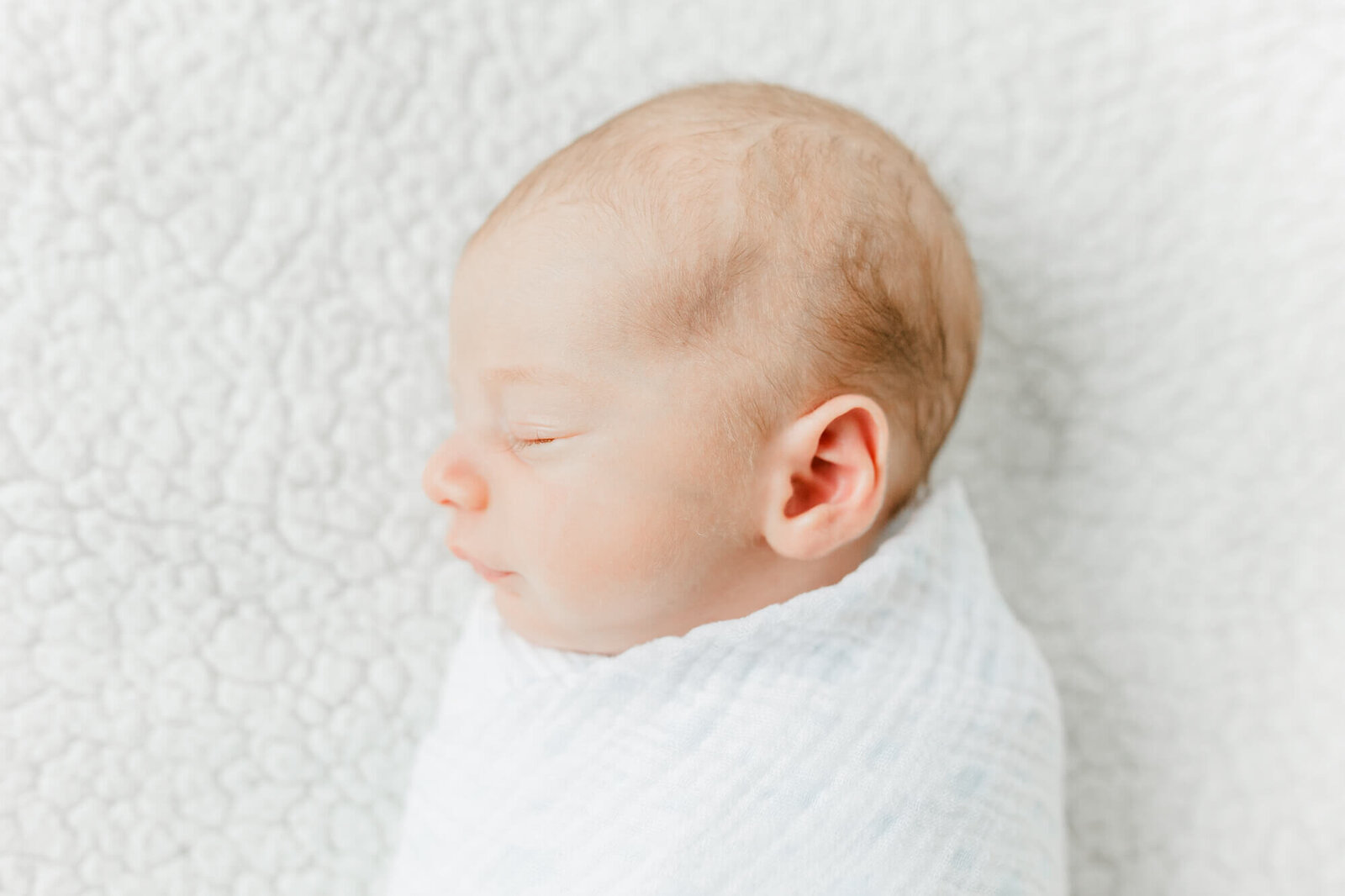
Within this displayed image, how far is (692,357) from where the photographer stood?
777 mm

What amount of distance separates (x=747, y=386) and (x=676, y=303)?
0.08 meters

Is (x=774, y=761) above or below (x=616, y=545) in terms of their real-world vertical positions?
below

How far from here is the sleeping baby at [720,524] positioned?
777 millimetres

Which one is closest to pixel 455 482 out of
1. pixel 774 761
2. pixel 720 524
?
pixel 720 524

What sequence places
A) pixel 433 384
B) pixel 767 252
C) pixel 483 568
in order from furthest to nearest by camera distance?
1. pixel 433 384
2. pixel 483 568
3. pixel 767 252

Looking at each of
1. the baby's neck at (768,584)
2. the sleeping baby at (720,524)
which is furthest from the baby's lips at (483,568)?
the baby's neck at (768,584)

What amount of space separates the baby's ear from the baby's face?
0.03 metres

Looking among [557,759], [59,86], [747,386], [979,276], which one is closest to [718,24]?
[979,276]

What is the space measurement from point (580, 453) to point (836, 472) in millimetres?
193

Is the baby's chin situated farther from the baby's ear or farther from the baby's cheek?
the baby's ear

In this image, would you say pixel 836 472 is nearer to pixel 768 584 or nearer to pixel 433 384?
pixel 768 584

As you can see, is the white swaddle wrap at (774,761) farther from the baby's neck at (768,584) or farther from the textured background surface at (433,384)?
the textured background surface at (433,384)

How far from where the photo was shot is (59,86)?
98 centimetres

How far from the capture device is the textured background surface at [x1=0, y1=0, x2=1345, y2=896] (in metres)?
0.98
